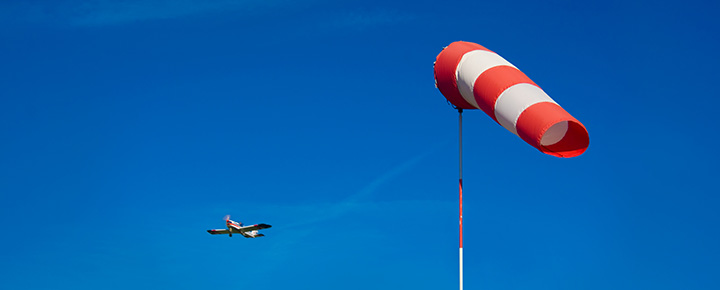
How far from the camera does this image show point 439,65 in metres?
45.5

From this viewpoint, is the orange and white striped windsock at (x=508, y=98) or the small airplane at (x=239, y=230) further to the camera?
the small airplane at (x=239, y=230)

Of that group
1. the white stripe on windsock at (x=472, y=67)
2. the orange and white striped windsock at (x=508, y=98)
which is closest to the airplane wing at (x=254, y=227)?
the orange and white striped windsock at (x=508, y=98)

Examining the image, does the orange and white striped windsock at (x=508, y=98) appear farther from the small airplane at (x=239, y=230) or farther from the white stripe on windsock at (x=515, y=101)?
the small airplane at (x=239, y=230)

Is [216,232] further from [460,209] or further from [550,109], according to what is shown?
[550,109]

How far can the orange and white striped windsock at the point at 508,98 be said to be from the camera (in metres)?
37.9

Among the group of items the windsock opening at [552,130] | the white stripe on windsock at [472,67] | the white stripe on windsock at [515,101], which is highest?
the white stripe on windsock at [472,67]

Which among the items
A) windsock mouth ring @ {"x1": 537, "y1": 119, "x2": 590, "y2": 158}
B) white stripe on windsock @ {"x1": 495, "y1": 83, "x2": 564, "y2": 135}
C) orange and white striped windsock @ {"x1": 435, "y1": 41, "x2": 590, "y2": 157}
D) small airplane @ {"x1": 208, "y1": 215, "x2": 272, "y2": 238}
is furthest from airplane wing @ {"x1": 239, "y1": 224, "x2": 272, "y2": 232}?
windsock mouth ring @ {"x1": 537, "y1": 119, "x2": 590, "y2": 158}

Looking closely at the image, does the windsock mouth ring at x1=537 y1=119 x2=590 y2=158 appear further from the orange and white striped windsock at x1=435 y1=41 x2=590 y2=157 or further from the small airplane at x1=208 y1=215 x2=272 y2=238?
the small airplane at x1=208 y1=215 x2=272 y2=238

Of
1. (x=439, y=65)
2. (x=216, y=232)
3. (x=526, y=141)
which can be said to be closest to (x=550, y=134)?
(x=526, y=141)

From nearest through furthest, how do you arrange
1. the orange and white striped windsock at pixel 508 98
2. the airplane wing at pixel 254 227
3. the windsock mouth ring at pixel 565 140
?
the orange and white striped windsock at pixel 508 98
the windsock mouth ring at pixel 565 140
the airplane wing at pixel 254 227

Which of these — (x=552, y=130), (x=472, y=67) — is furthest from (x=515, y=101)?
(x=472, y=67)

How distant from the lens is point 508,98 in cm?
3966

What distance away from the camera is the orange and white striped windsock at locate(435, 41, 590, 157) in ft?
124

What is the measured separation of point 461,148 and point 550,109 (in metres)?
7.87
